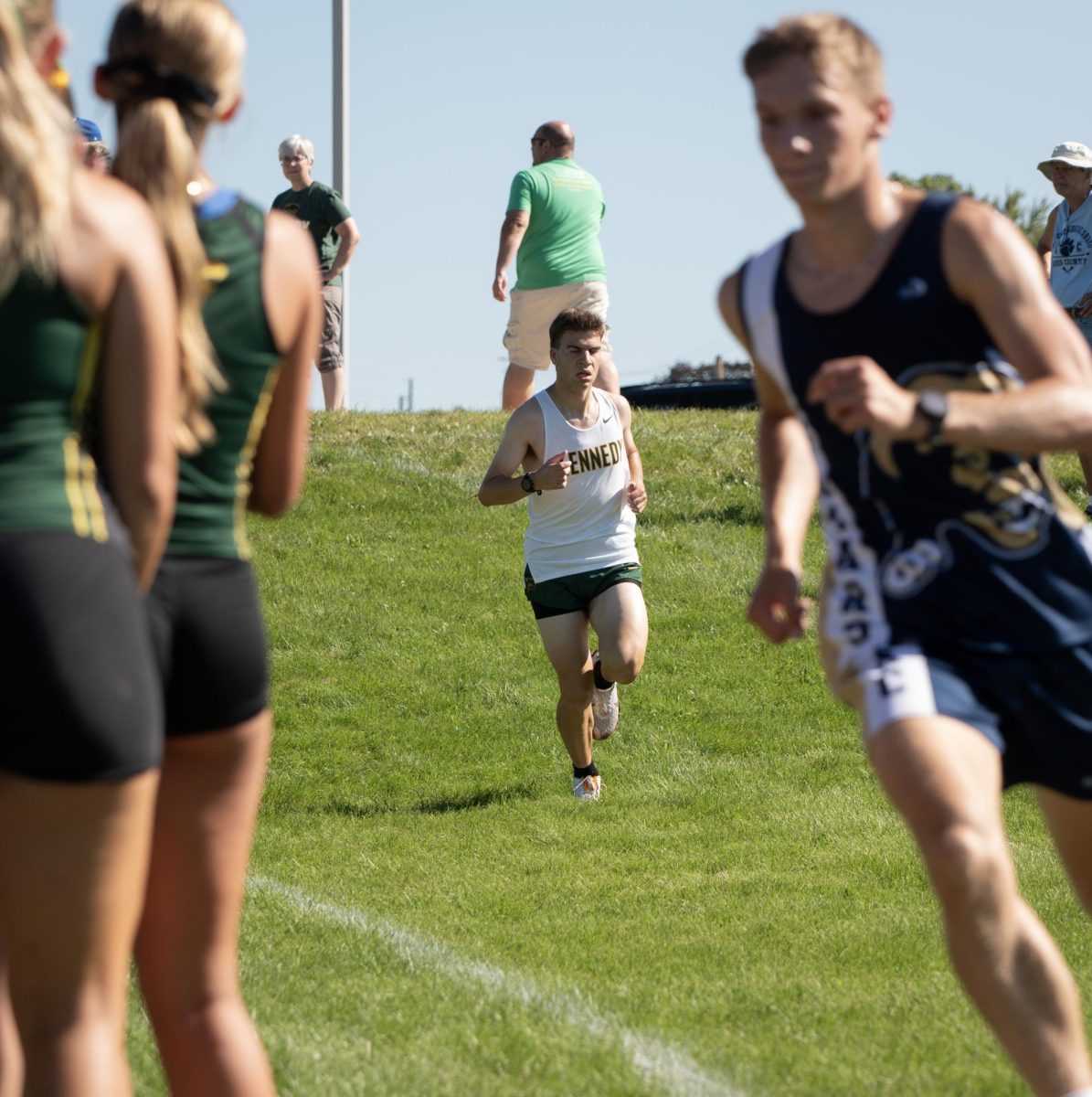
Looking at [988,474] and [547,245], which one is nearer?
[988,474]

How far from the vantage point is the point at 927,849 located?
3.24 m

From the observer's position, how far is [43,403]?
2.55 meters

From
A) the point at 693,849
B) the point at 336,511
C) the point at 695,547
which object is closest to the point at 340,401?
the point at 336,511

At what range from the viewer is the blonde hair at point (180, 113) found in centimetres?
287

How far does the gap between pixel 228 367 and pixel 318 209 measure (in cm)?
1182

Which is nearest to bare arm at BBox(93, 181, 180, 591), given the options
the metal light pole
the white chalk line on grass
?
the white chalk line on grass

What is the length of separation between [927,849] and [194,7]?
2013 mm

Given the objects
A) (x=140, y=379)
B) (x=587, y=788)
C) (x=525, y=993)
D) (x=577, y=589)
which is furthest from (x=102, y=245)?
(x=587, y=788)

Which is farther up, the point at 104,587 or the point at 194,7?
the point at 194,7

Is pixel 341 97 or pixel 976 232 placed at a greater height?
pixel 341 97

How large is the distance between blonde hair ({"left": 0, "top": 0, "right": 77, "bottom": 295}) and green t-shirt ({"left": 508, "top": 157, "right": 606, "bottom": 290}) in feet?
33.4

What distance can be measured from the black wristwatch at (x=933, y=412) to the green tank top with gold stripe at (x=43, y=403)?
1.49 meters

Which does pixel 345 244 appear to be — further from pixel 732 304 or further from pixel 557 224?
pixel 732 304

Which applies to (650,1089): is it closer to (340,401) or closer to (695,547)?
(695,547)
